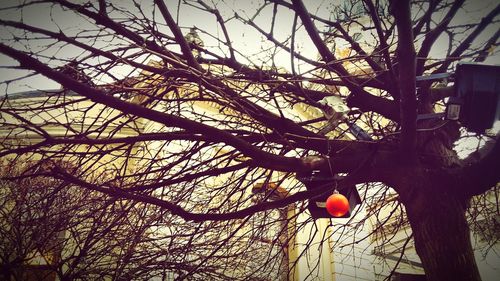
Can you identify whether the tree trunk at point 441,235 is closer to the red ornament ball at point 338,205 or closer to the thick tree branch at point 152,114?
the red ornament ball at point 338,205

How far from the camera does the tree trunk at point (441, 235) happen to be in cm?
286

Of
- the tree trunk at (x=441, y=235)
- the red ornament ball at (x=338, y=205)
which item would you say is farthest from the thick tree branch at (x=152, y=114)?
the tree trunk at (x=441, y=235)

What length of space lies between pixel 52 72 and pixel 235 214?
2.05 m

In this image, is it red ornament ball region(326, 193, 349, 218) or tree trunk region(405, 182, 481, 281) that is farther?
tree trunk region(405, 182, 481, 281)

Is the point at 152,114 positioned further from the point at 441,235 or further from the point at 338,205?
the point at 441,235

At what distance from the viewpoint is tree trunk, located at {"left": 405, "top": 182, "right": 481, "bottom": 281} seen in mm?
2856

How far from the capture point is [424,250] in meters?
3.10

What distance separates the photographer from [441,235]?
9.82 ft

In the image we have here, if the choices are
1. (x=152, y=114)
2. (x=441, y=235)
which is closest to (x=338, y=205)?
(x=441, y=235)

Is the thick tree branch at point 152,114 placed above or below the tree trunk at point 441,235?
above

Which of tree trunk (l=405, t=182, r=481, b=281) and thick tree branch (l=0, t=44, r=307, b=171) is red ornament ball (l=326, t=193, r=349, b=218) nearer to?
thick tree branch (l=0, t=44, r=307, b=171)

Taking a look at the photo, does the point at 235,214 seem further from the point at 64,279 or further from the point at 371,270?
the point at 371,270

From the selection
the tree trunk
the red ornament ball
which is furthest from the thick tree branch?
the tree trunk

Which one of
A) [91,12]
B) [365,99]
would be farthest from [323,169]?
[91,12]
